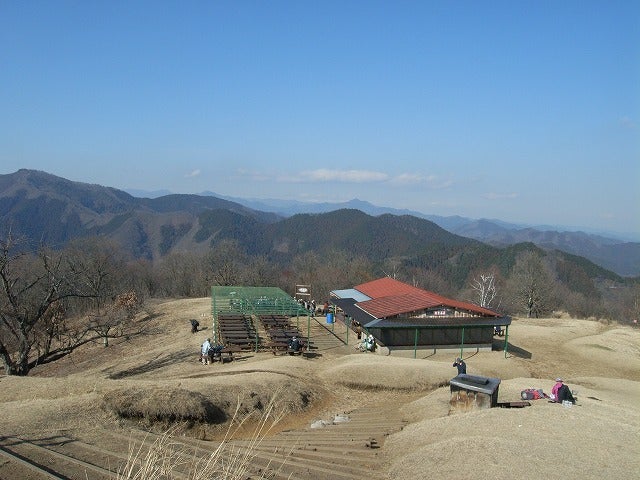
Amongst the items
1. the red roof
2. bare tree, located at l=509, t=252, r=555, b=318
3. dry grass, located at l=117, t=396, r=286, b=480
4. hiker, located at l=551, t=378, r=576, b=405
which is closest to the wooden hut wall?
the red roof

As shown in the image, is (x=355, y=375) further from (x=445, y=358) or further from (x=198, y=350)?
(x=198, y=350)

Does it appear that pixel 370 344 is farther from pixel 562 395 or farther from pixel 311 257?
pixel 311 257

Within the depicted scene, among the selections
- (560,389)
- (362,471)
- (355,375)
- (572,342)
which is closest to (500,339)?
(572,342)

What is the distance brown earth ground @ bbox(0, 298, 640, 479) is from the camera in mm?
10062

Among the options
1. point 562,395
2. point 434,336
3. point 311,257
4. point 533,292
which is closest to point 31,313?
point 434,336

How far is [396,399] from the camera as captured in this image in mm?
19234

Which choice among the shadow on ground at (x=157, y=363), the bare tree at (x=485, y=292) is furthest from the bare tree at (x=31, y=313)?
the bare tree at (x=485, y=292)

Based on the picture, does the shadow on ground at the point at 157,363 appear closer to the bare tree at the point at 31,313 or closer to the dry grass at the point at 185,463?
the bare tree at the point at 31,313

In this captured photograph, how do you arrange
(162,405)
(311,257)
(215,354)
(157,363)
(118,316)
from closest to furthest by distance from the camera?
(162,405) < (215,354) < (157,363) < (118,316) < (311,257)

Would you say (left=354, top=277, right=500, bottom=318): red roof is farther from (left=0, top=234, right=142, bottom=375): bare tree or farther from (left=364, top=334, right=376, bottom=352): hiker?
(left=0, top=234, right=142, bottom=375): bare tree

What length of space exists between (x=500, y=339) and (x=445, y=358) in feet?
24.2

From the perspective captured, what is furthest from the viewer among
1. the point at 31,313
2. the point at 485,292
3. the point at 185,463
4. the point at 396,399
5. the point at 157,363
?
the point at 485,292

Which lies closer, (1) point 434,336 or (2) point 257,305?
(1) point 434,336

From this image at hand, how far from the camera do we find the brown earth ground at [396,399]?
10.1 meters
